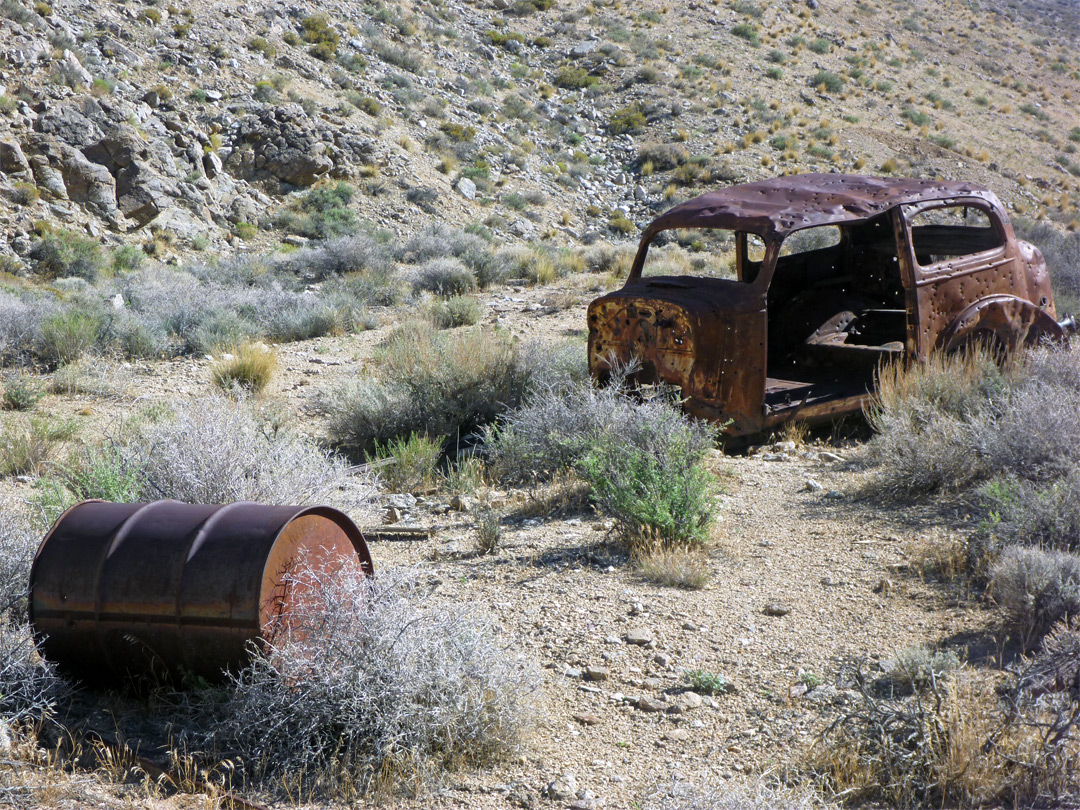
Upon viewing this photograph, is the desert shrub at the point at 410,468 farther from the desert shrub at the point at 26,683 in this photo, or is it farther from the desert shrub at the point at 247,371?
the desert shrub at the point at 26,683

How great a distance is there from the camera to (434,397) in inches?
304

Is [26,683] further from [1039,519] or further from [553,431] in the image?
[1039,519]

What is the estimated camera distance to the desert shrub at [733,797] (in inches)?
97.6

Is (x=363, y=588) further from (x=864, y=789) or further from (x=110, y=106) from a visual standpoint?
(x=110, y=106)

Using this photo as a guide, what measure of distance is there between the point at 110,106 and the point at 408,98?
33.8 ft

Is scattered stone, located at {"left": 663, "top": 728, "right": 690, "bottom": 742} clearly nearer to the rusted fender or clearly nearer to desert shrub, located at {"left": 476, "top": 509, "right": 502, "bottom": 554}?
desert shrub, located at {"left": 476, "top": 509, "right": 502, "bottom": 554}

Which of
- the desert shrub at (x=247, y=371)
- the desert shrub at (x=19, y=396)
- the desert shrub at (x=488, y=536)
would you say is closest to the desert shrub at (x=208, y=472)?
the desert shrub at (x=488, y=536)

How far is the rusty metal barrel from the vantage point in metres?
3.21

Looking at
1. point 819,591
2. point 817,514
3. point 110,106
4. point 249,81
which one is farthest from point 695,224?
point 249,81

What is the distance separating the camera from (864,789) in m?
2.81

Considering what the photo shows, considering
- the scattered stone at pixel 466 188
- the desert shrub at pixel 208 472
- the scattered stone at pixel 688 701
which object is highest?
the scattered stone at pixel 466 188

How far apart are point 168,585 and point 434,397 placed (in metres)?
4.54

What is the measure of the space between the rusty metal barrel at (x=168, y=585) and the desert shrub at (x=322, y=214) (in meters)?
18.7

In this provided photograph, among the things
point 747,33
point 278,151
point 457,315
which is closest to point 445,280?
point 457,315
